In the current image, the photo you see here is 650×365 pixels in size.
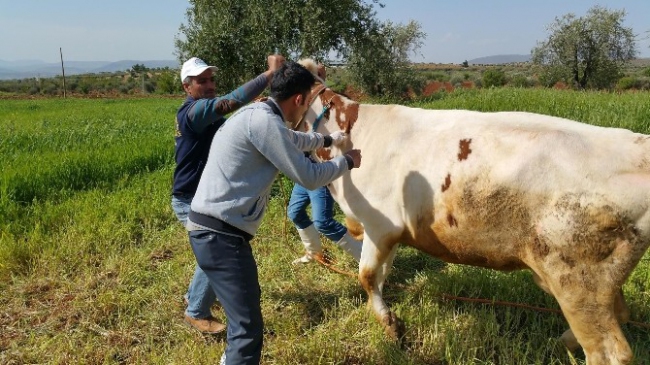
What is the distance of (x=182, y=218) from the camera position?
3.97 m

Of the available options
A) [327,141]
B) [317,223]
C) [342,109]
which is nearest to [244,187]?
[327,141]

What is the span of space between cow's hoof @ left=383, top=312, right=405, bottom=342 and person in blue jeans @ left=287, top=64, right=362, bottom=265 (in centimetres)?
106

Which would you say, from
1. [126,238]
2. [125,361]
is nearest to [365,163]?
[125,361]

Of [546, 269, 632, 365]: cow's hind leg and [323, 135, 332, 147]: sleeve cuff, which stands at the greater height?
[323, 135, 332, 147]: sleeve cuff

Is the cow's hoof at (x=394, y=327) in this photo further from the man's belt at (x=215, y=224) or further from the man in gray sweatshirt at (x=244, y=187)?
the man's belt at (x=215, y=224)

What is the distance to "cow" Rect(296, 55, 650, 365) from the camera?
247 cm

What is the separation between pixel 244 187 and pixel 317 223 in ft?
6.11

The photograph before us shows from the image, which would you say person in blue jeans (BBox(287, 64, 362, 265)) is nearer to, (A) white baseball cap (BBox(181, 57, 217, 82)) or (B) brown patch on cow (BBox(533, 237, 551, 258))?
(A) white baseball cap (BBox(181, 57, 217, 82))

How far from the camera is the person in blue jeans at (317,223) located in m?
4.46

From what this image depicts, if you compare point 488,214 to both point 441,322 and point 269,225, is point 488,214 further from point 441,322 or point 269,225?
point 269,225

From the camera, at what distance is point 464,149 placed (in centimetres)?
290

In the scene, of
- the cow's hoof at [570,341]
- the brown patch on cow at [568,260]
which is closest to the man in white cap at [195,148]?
the brown patch on cow at [568,260]

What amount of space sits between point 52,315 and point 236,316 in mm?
2289

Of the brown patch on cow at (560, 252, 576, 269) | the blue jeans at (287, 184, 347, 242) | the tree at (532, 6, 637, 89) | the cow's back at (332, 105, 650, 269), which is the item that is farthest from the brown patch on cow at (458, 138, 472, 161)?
the tree at (532, 6, 637, 89)
